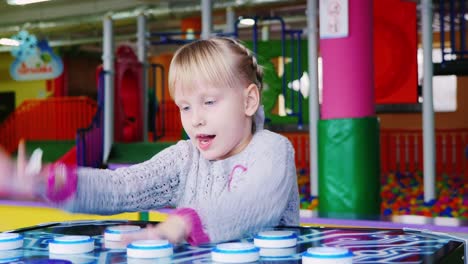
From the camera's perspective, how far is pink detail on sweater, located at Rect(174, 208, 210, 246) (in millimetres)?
1105

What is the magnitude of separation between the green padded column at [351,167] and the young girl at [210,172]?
3198 mm

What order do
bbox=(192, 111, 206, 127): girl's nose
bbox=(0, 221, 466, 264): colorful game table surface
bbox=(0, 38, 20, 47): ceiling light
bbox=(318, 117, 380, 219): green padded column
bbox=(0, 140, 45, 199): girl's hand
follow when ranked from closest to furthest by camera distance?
bbox=(0, 221, 466, 264): colorful game table surface
bbox=(0, 140, 45, 199): girl's hand
bbox=(192, 111, 206, 127): girl's nose
bbox=(318, 117, 380, 219): green padded column
bbox=(0, 38, 20, 47): ceiling light

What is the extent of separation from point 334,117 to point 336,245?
3.53 meters

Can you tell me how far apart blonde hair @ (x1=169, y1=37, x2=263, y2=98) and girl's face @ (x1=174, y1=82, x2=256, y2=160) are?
1cm

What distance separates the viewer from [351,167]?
4.53m

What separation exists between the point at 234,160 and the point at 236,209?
0.63 ft

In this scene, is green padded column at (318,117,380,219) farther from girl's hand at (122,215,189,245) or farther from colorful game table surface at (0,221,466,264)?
girl's hand at (122,215,189,245)

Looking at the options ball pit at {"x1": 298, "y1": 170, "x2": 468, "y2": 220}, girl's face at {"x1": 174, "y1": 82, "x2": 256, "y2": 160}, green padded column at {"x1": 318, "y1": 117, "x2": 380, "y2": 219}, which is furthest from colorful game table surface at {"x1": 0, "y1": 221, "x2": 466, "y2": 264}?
ball pit at {"x1": 298, "y1": 170, "x2": 468, "y2": 220}

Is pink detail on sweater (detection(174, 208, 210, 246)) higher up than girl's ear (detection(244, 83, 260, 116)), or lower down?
lower down

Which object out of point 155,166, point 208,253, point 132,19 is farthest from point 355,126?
point 132,19

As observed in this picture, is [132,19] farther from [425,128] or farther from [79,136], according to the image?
[425,128]

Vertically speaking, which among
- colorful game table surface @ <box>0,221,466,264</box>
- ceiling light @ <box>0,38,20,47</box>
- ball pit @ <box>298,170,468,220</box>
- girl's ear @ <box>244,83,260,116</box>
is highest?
ceiling light @ <box>0,38,20,47</box>

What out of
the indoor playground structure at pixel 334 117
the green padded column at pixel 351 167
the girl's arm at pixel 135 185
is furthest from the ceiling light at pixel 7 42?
the girl's arm at pixel 135 185

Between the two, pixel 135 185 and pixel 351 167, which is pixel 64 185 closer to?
pixel 135 185
